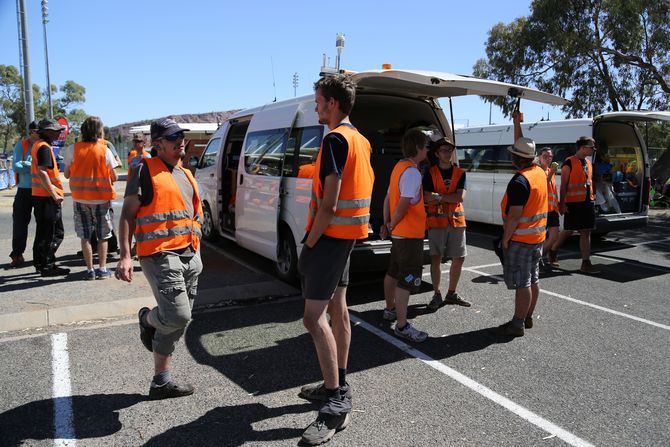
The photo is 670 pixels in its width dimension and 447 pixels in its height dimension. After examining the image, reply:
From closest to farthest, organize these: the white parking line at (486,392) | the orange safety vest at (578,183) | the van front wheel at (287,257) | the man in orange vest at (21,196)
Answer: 1. the white parking line at (486,392)
2. the van front wheel at (287,257)
3. the man in orange vest at (21,196)
4. the orange safety vest at (578,183)

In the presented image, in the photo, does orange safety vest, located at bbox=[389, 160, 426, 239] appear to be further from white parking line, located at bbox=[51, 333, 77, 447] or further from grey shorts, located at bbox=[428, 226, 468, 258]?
white parking line, located at bbox=[51, 333, 77, 447]

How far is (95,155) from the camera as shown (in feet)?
19.2

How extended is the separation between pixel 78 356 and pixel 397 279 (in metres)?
2.77

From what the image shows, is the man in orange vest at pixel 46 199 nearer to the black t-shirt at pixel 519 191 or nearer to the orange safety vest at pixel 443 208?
the orange safety vest at pixel 443 208

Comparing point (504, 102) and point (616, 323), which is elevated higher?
point (504, 102)

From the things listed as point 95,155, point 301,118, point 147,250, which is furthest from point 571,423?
point 95,155

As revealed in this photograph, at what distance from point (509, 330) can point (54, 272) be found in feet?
17.3

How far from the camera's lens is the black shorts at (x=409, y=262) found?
4.36 m

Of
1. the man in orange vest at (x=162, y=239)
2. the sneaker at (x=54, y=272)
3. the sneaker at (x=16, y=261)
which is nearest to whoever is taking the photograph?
the man in orange vest at (x=162, y=239)

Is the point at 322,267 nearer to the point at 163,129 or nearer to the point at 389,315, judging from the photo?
the point at 163,129

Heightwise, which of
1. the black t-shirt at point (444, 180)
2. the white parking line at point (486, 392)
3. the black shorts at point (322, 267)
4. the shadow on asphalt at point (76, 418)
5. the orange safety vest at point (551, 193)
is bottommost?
the white parking line at point (486, 392)

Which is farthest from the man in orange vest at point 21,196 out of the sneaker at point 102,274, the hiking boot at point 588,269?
the hiking boot at point 588,269

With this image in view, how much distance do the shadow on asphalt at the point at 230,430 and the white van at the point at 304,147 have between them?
93.7 inches

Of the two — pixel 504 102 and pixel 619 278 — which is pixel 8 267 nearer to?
pixel 619 278
